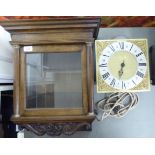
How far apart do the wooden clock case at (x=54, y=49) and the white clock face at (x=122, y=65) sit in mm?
177

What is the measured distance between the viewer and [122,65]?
1305 mm

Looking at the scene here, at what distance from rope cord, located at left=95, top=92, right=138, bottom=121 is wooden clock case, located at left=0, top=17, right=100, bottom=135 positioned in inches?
9.0

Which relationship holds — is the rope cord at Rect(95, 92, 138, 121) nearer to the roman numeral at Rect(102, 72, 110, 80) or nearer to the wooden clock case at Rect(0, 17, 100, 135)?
the roman numeral at Rect(102, 72, 110, 80)

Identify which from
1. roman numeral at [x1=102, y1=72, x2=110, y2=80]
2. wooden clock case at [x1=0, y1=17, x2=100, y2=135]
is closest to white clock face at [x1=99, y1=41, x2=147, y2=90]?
roman numeral at [x1=102, y1=72, x2=110, y2=80]

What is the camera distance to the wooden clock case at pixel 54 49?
1.14 meters

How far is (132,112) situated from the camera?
1.43 m

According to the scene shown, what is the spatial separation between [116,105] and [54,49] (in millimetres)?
446

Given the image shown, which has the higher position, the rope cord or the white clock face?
the white clock face

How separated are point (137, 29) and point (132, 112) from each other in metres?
0.47

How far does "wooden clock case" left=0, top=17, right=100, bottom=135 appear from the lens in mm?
1142

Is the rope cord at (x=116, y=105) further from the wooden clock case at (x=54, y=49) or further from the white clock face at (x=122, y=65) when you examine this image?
the wooden clock case at (x=54, y=49)

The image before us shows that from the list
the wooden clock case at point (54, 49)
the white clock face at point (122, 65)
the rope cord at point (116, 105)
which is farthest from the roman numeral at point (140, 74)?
the wooden clock case at point (54, 49)

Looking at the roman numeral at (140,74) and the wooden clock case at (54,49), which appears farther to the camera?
the roman numeral at (140,74)
